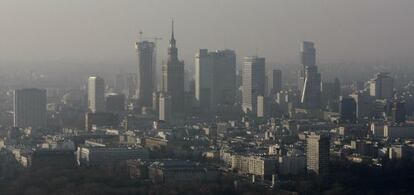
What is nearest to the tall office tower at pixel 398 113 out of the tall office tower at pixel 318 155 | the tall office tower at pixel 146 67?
the tall office tower at pixel 318 155

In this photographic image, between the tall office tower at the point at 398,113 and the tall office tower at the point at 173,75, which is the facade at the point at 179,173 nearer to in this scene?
the tall office tower at the point at 398,113

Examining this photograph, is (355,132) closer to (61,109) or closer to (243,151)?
(243,151)

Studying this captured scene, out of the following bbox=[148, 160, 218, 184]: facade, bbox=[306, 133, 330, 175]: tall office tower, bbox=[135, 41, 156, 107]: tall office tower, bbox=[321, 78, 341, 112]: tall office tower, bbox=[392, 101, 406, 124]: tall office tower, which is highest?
bbox=[135, 41, 156, 107]: tall office tower

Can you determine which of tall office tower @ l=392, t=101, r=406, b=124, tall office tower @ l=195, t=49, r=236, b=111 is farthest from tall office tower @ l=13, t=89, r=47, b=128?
tall office tower @ l=392, t=101, r=406, b=124

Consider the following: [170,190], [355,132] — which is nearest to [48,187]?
[170,190]

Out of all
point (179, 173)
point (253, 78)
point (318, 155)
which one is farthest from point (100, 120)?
point (179, 173)

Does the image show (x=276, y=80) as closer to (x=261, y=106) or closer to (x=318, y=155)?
(x=261, y=106)

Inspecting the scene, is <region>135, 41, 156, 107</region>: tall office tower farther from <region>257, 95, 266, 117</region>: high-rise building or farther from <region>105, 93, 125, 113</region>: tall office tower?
<region>257, 95, 266, 117</region>: high-rise building
